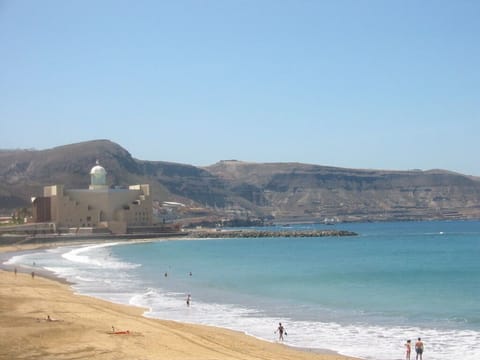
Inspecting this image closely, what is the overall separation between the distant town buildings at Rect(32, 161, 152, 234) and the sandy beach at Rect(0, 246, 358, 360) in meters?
65.4

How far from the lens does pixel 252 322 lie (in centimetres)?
2319

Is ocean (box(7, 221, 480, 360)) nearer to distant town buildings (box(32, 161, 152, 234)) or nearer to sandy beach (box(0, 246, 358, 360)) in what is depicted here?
sandy beach (box(0, 246, 358, 360))

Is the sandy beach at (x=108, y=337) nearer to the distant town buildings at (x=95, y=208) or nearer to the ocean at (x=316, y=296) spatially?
the ocean at (x=316, y=296)

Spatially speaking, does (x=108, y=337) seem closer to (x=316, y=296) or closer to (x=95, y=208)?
(x=316, y=296)

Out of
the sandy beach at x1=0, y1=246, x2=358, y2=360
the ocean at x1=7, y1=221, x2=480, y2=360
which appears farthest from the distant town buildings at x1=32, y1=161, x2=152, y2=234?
the sandy beach at x1=0, y1=246, x2=358, y2=360

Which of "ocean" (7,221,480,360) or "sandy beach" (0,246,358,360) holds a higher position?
"sandy beach" (0,246,358,360)

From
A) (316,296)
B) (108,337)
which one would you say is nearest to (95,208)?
(316,296)

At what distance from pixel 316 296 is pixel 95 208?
2574 inches

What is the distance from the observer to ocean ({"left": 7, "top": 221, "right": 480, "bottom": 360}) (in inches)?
799

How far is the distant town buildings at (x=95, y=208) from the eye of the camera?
8931 centimetres

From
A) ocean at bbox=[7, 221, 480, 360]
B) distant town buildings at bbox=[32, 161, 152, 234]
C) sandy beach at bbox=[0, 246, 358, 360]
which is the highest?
distant town buildings at bbox=[32, 161, 152, 234]

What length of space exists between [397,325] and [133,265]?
29.1 m

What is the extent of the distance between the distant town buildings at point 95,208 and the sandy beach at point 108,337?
65.4 meters

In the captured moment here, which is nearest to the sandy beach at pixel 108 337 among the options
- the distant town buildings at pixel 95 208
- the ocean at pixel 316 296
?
the ocean at pixel 316 296
